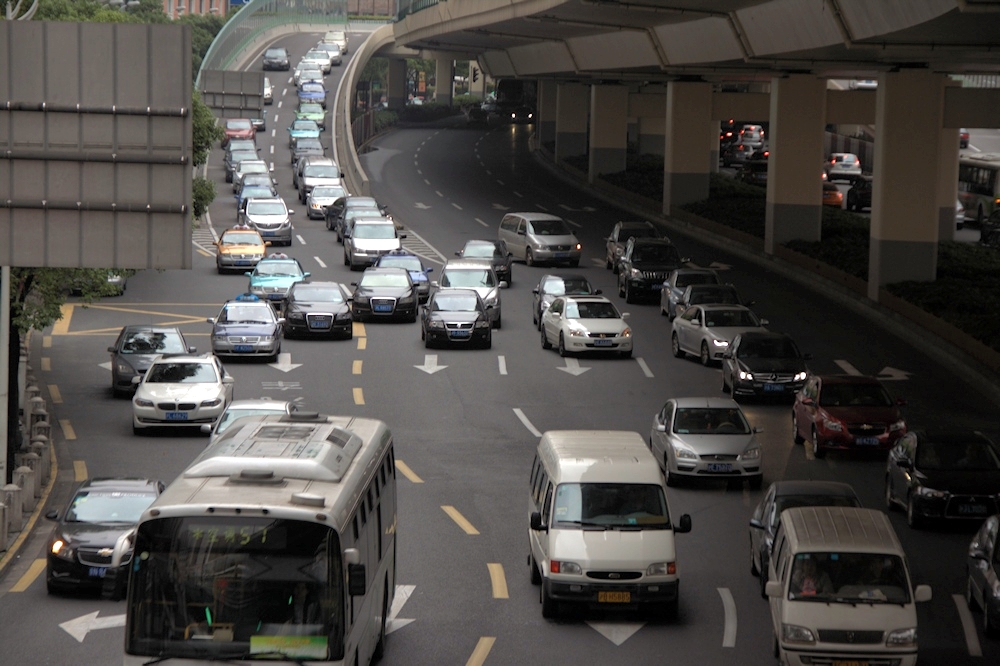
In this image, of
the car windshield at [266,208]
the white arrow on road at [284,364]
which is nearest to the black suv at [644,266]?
the white arrow on road at [284,364]

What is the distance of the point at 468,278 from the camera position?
4050cm

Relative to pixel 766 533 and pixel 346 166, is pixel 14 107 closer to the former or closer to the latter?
pixel 766 533

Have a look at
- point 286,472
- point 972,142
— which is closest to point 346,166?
point 972,142

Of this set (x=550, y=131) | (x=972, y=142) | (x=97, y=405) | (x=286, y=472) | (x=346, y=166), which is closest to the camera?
(x=286, y=472)

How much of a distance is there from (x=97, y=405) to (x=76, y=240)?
12031 mm

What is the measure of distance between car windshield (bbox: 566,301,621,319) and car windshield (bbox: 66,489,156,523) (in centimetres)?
1757

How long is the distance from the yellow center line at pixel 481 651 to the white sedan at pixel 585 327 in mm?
19314

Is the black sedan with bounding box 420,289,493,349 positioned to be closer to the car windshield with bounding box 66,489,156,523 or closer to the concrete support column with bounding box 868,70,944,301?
the concrete support column with bounding box 868,70,944,301

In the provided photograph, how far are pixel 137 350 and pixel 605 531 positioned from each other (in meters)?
18.6

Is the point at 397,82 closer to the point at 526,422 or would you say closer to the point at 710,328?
the point at 710,328

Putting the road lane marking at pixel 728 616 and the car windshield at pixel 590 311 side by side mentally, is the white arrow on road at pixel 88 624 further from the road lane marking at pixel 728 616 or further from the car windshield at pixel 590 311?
the car windshield at pixel 590 311

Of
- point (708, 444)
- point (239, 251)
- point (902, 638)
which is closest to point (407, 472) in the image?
point (708, 444)

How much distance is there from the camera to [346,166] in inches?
2997

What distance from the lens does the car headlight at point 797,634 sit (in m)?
14.5
